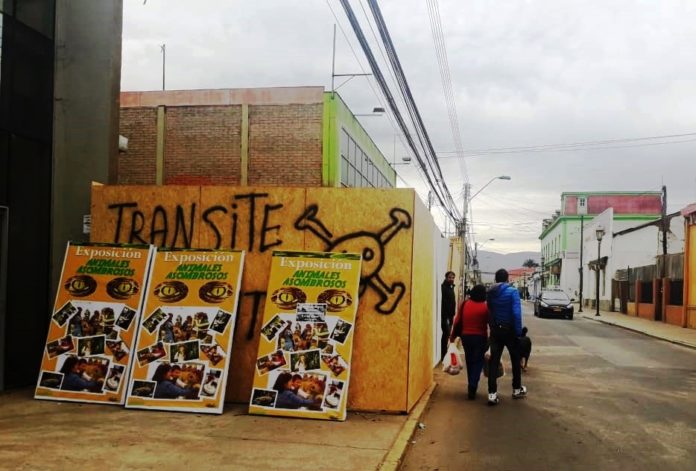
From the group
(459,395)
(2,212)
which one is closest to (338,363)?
(459,395)

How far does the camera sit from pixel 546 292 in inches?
1419

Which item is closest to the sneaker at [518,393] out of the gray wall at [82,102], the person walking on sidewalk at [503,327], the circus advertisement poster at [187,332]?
the person walking on sidewalk at [503,327]

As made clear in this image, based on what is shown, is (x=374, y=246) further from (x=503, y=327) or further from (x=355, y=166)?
(x=355, y=166)

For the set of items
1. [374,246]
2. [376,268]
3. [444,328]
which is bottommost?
[444,328]

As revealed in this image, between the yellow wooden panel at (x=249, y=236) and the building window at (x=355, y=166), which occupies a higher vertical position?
the building window at (x=355, y=166)

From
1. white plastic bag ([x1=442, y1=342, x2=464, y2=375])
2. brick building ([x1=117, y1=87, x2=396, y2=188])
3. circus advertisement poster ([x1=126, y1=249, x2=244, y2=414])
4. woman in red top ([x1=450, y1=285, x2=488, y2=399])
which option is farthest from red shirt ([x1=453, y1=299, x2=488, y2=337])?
A: brick building ([x1=117, y1=87, x2=396, y2=188])

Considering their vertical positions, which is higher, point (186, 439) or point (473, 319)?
point (473, 319)

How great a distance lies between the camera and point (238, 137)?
2591 centimetres

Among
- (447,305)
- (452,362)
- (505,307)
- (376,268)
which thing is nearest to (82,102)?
(376,268)

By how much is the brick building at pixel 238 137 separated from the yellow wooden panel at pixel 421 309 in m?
15.2

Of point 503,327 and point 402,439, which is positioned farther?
point 503,327

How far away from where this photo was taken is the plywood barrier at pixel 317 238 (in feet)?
25.4

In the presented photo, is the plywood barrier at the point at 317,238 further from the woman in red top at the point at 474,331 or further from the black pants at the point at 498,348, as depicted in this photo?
the black pants at the point at 498,348

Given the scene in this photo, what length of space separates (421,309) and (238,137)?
18422 millimetres
